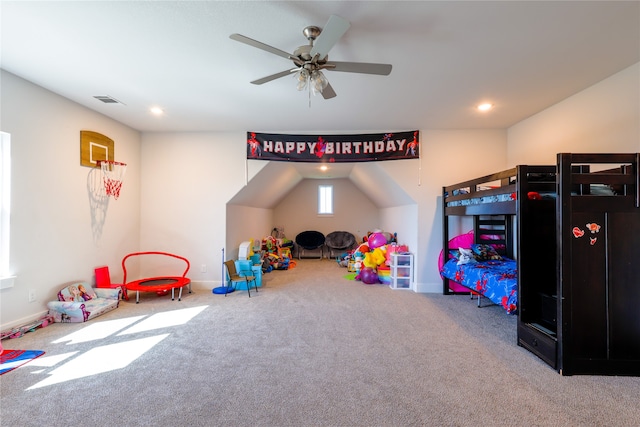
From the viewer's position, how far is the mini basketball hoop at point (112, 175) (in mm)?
3983

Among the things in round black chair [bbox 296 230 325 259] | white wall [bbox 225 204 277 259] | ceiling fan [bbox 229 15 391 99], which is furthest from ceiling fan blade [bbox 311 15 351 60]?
round black chair [bbox 296 230 325 259]

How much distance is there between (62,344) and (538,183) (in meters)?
4.90

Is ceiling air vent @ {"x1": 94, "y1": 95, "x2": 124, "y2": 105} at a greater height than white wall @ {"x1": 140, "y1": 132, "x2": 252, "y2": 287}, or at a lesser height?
greater

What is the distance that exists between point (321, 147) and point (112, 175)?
3.31 meters

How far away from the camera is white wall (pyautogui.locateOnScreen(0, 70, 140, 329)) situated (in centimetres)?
286

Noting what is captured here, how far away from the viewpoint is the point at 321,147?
4.61m

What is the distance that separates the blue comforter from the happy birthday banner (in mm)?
2080

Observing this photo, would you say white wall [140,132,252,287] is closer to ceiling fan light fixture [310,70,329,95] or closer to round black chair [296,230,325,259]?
ceiling fan light fixture [310,70,329,95]

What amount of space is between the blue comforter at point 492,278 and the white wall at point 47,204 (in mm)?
5157

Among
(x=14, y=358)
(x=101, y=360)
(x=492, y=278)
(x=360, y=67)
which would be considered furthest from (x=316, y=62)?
(x=14, y=358)

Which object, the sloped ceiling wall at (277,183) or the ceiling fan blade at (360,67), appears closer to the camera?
the ceiling fan blade at (360,67)

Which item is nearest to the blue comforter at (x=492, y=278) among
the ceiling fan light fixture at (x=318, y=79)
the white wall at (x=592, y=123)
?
the white wall at (x=592, y=123)

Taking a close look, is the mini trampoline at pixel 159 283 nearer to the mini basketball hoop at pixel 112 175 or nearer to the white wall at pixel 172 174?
the white wall at pixel 172 174

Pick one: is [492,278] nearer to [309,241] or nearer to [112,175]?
[112,175]
